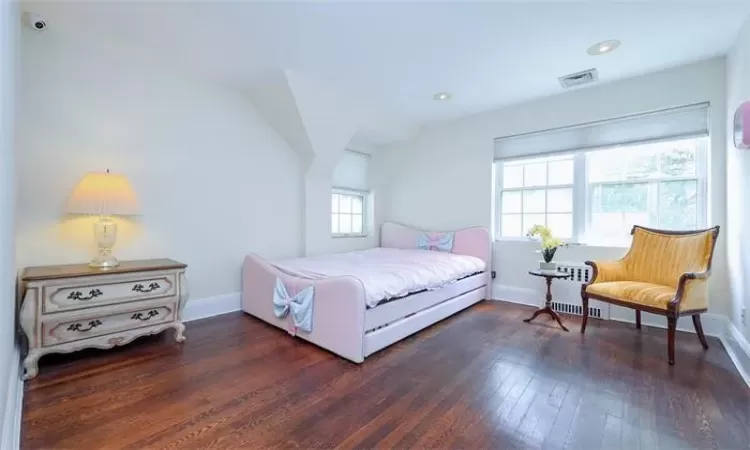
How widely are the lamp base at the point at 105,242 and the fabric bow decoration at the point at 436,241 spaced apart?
334cm

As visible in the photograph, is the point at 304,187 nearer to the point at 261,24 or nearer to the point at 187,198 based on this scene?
the point at 187,198

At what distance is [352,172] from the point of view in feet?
15.8

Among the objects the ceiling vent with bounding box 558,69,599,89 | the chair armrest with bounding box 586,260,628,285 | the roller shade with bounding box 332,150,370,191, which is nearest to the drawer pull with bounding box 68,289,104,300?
the roller shade with bounding box 332,150,370,191

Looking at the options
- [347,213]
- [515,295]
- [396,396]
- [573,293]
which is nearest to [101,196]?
[396,396]

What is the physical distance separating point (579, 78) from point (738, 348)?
252cm

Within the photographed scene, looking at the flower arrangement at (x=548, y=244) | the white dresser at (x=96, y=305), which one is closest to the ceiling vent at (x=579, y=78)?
the flower arrangement at (x=548, y=244)

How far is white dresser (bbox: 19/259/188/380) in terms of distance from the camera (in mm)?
1988

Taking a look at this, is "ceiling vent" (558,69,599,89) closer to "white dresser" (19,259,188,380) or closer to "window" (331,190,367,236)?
"window" (331,190,367,236)

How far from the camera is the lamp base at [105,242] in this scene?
2.39 m

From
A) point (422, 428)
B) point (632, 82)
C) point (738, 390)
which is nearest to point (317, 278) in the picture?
point (422, 428)

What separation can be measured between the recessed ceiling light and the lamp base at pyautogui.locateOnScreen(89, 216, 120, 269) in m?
4.00

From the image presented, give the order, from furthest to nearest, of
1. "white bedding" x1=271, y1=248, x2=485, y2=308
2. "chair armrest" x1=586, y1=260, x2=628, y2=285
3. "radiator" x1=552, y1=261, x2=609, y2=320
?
"radiator" x1=552, y1=261, x2=609, y2=320 < "chair armrest" x1=586, y1=260, x2=628, y2=285 < "white bedding" x1=271, y1=248, x2=485, y2=308

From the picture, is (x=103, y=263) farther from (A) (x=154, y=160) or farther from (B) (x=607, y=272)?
(B) (x=607, y=272)

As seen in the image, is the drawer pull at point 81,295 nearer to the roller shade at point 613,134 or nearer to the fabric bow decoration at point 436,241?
the fabric bow decoration at point 436,241
